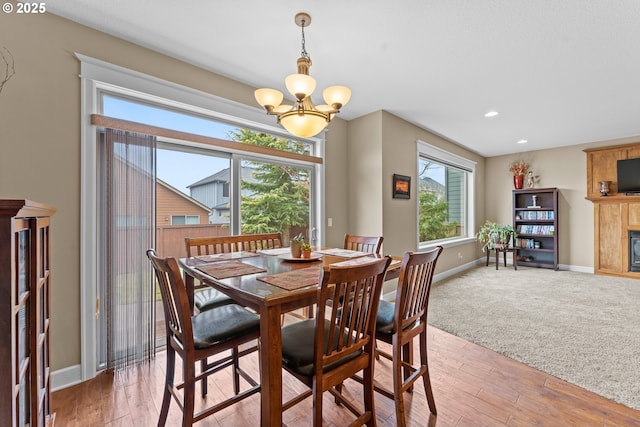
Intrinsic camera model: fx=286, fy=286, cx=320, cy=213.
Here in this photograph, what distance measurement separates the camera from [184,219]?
263cm

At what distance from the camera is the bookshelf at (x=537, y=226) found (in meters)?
5.74

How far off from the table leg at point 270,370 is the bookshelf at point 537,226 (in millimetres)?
6374

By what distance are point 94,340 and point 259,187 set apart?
190cm

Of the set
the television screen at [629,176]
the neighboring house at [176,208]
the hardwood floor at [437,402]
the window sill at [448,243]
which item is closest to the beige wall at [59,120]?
the hardwood floor at [437,402]

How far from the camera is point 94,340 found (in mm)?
2082

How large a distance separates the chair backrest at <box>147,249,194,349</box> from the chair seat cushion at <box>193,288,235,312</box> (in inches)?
19.3

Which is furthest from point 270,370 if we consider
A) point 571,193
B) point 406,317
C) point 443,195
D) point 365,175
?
point 571,193

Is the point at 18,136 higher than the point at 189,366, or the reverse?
the point at 18,136

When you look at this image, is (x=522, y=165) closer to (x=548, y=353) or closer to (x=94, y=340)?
(x=548, y=353)

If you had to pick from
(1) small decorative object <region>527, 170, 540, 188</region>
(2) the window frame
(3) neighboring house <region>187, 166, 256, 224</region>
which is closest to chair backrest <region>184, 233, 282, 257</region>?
(3) neighboring house <region>187, 166, 256, 224</region>

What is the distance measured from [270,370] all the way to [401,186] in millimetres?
3282

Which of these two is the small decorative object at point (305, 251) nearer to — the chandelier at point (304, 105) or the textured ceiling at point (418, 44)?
the chandelier at point (304, 105)

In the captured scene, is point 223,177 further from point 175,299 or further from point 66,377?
point 66,377

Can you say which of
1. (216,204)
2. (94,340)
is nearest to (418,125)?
(216,204)
